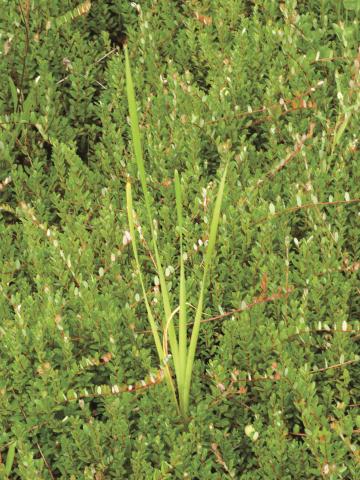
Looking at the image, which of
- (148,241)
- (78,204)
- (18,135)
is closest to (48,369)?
(148,241)

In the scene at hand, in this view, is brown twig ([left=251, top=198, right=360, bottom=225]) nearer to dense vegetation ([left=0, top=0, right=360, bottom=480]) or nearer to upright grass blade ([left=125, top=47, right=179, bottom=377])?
dense vegetation ([left=0, top=0, right=360, bottom=480])

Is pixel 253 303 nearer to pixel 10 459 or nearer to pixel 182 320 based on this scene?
pixel 182 320

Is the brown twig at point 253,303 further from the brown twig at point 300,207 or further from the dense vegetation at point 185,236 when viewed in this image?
the brown twig at point 300,207

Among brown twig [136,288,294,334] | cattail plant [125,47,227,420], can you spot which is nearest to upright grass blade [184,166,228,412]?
cattail plant [125,47,227,420]

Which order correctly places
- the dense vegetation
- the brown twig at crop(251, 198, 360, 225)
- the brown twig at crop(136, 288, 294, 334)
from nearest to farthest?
the dense vegetation, the brown twig at crop(136, 288, 294, 334), the brown twig at crop(251, 198, 360, 225)

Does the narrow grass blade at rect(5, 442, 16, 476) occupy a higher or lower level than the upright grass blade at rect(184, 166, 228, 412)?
lower

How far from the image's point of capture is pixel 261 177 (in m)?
3.46

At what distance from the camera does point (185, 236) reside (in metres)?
3.24

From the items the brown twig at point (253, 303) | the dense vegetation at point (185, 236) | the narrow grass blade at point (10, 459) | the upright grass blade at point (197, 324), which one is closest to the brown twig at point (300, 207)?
the dense vegetation at point (185, 236)

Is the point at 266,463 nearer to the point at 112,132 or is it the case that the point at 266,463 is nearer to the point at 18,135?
the point at 112,132

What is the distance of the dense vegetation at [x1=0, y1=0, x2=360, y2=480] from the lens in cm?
269

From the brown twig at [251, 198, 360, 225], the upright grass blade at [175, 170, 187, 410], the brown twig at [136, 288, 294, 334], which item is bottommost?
the brown twig at [136, 288, 294, 334]

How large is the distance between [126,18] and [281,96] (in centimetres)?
112

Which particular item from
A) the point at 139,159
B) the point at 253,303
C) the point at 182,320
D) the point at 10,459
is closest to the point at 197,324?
the point at 182,320
